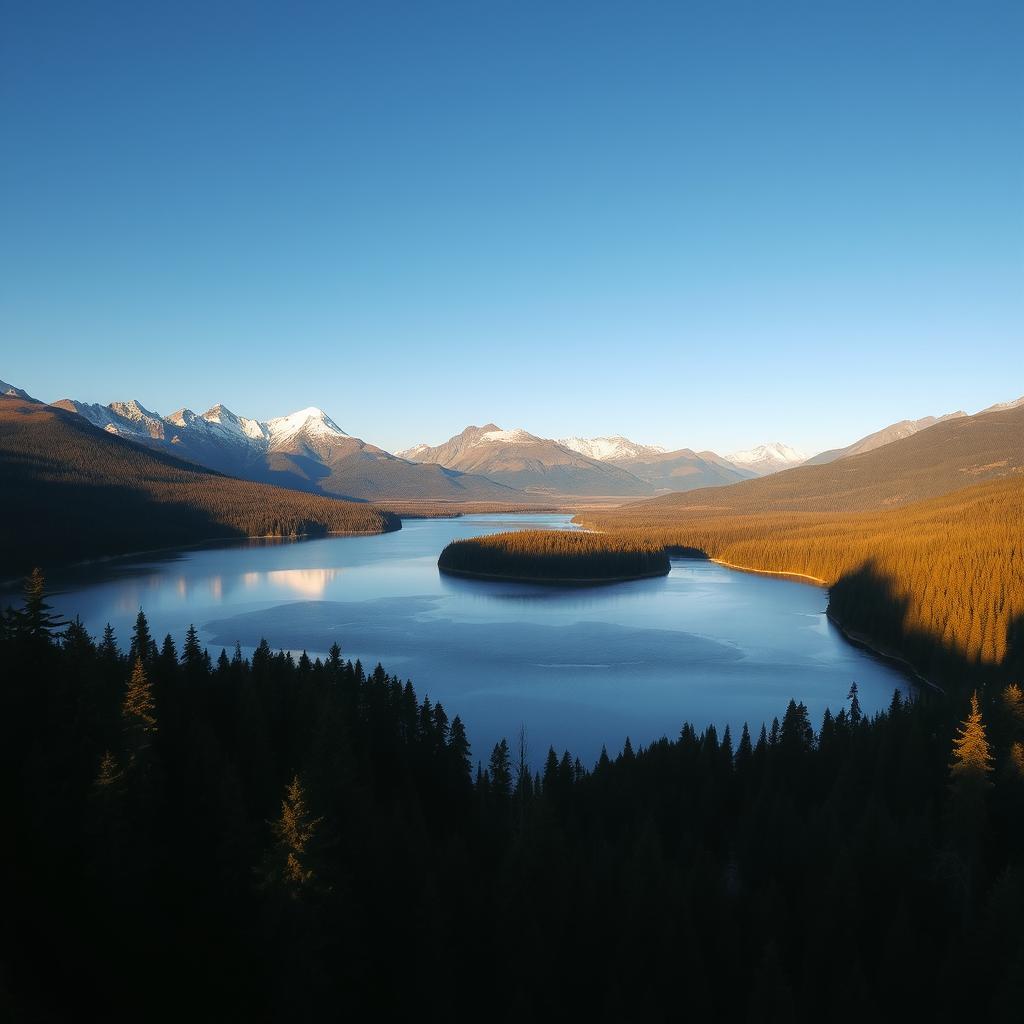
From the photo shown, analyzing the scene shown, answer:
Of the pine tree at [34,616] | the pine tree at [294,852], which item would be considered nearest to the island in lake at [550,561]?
the pine tree at [34,616]

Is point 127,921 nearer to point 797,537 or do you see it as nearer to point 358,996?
point 358,996

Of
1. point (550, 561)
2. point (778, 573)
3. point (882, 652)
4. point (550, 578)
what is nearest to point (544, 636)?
point (882, 652)

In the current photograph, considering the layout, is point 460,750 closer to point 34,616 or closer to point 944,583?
point 34,616

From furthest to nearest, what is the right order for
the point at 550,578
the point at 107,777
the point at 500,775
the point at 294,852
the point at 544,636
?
the point at 550,578 < the point at 544,636 < the point at 500,775 < the point at 107,777 < the point at 294,852

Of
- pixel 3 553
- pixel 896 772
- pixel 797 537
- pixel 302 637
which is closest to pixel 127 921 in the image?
pixel 896 772

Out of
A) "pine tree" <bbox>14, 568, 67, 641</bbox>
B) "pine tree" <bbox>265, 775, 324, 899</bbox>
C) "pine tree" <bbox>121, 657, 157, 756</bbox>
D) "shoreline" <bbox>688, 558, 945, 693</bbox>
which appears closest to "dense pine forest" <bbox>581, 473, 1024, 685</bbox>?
"shoreline" <bbox>688, 558, 945, 693</bbox>

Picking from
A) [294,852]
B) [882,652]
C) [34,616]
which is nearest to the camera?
[294,852]
